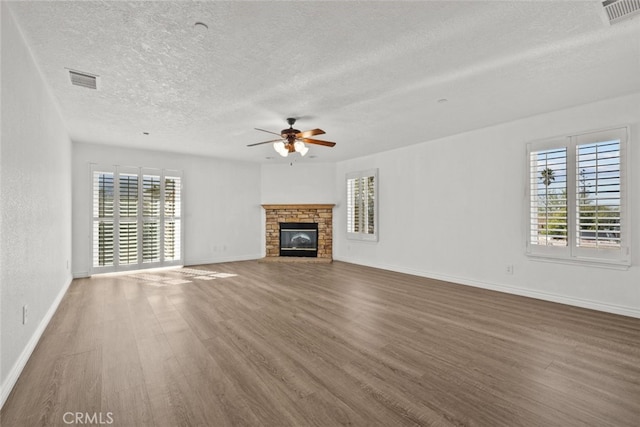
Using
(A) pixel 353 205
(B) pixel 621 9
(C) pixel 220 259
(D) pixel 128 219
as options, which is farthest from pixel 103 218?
(B) pixel 621 9

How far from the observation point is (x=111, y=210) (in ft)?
19.4

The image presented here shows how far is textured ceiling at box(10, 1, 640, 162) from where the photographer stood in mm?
2107

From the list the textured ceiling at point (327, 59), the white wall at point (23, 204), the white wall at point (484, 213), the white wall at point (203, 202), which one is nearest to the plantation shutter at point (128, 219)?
the white wall at point (203, 202)

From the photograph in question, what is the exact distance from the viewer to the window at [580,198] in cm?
358

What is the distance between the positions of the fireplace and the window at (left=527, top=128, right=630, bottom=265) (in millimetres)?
4789

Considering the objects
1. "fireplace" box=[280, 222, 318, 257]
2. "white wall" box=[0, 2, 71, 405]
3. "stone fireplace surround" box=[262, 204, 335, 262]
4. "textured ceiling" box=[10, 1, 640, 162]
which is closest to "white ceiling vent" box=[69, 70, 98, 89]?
"textured ceiling" box=[10, 1, 640, 162]

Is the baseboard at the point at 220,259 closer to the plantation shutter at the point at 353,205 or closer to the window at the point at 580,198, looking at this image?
the plantation shutter at the point at 353,205

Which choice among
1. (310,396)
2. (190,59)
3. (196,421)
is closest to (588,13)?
(190,59)

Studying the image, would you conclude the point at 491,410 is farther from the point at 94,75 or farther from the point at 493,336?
the point at 94,75

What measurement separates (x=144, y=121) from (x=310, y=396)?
4341 millimetres

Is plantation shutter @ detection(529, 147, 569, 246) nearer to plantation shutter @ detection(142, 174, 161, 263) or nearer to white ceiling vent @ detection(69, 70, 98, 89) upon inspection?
white ceiling vent @ detection(69, 70, 98, 89)

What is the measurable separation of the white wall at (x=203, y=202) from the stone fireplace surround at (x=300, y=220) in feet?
1.09

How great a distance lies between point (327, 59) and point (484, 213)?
12.0 ft

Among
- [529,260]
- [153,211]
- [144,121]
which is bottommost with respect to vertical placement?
[529,260]
